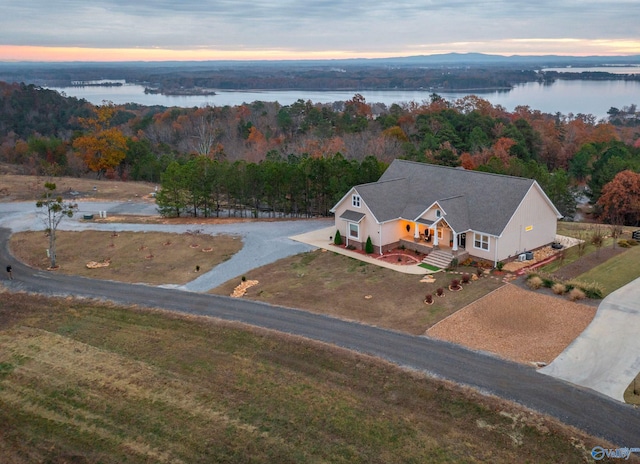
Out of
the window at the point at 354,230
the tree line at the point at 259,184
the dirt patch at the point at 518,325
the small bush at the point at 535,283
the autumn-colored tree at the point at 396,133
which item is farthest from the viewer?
the autumn-colored tree at the point at 396,133

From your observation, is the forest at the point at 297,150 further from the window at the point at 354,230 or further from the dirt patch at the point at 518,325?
the dirt patch at the point at 518,325

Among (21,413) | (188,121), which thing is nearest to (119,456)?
(21,413)

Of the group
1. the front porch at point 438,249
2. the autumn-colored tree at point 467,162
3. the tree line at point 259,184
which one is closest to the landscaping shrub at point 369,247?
the front porch at point 438,249

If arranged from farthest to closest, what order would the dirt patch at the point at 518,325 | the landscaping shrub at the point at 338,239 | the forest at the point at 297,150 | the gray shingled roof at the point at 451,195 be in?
the forest at the point at 297,150, the landscaping shrub at the point at 338,239, the gray shingled roof at the point at 451,195, the dirt patch at the point at 518,325

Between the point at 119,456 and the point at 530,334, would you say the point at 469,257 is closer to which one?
the point at 530,334

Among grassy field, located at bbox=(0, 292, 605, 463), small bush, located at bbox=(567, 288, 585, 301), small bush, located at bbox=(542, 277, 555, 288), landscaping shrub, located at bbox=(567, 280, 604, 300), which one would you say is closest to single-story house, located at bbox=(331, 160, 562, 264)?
small bush, located at bbox=(542, 277, 555, 288)

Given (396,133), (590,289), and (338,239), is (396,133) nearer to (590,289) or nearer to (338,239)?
(338,239)
